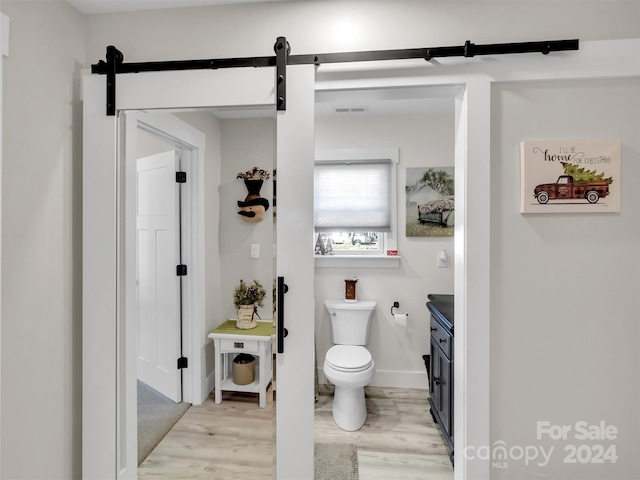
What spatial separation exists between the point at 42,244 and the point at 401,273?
2396 millimetres

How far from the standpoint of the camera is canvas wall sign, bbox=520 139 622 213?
135cm

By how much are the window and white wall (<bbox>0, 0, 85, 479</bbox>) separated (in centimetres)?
183

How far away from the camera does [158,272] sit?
1.60m

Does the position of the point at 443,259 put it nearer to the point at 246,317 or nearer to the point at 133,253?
the point at 246,317

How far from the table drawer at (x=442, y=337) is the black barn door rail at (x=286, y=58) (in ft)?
4.52

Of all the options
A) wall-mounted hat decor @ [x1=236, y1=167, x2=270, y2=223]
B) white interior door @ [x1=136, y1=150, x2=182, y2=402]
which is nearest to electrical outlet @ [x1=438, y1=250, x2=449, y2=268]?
wall-mounted hat decor @ [x1=236, y1=167, x2=270, y2=223]

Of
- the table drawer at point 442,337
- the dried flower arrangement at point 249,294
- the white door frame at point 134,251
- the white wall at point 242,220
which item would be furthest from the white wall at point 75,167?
the dried flower arrangement at point 249,294

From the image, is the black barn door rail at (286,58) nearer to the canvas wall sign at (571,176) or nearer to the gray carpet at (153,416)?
the canvas wall sign at (571,176)

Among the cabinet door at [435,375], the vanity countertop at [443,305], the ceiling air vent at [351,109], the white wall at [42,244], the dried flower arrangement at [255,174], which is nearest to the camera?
the white wall at [42,244]

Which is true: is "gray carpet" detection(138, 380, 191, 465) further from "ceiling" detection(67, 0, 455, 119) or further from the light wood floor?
"ceiling" detection(67, 0, 455, 119)

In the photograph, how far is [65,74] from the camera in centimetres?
150

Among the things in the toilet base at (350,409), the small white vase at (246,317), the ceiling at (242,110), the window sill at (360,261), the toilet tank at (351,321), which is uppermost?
the ceiling at (242,110)

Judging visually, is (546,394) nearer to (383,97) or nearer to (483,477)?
(483,477)

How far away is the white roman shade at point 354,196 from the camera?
9.73 ft
